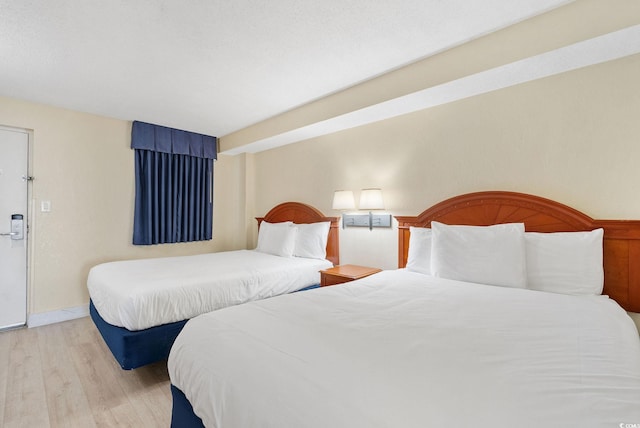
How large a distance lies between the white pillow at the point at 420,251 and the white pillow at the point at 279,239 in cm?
154

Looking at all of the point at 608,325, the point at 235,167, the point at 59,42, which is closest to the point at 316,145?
the point at 235,167

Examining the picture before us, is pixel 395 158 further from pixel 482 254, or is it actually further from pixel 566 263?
pixel 566 263

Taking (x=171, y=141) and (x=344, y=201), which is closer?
(x=344, y=201)

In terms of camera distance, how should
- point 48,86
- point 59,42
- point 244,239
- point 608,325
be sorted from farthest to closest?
point 244,239 < point 48,86 < point 59,42 < point 608,325

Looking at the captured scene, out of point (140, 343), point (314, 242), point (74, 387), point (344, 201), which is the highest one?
point (344, 201)

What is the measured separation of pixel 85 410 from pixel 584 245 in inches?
130

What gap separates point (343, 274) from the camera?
108 inches

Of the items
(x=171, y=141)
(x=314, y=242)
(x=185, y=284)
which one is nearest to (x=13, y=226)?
(x=171, y=141)

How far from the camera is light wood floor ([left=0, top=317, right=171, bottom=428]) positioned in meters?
1.75

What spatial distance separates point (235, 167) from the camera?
16.1ft

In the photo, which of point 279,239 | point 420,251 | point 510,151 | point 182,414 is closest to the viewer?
point 182,414

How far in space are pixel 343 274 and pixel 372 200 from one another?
81 centimetres

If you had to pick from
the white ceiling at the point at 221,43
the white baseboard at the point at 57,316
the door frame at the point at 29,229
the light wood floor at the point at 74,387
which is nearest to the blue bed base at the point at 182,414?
the light wood floor at the point at 74,387

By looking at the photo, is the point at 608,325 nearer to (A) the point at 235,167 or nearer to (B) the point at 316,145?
(B) the point at 316,145
